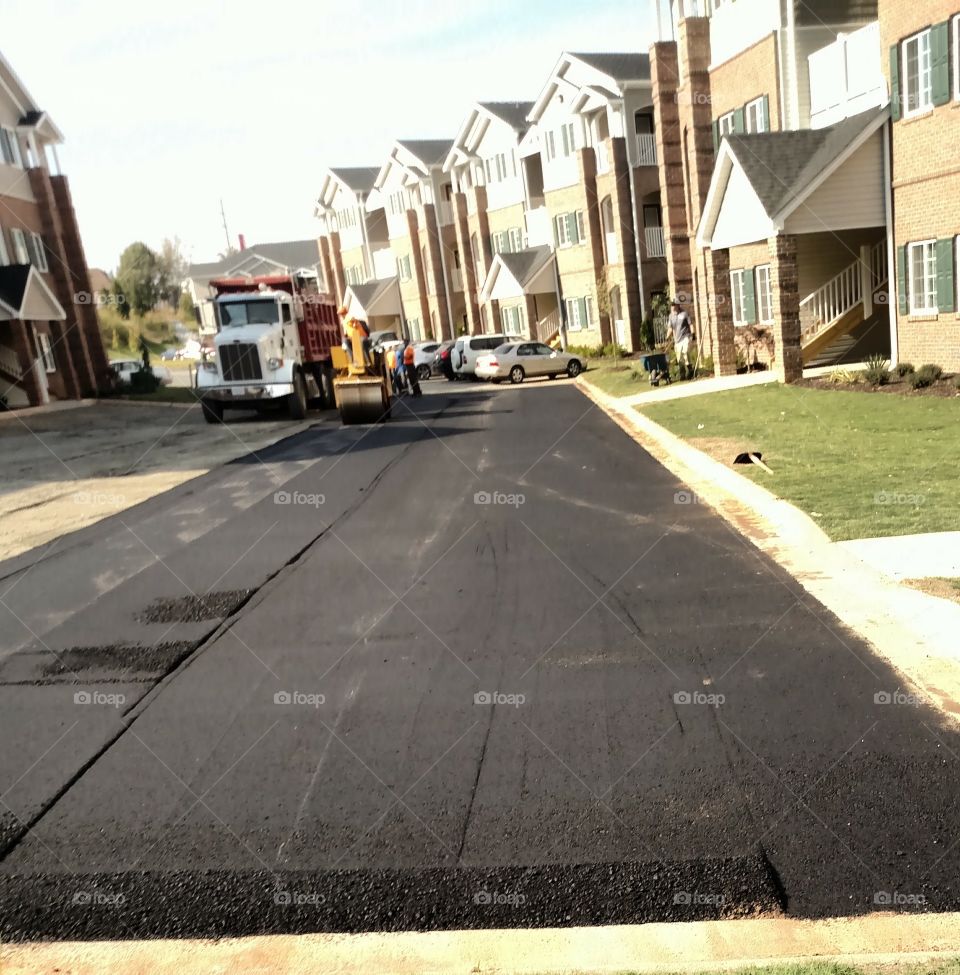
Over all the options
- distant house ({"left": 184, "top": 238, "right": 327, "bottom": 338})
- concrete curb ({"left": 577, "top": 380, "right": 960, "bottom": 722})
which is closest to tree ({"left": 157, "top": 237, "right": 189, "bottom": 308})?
distant house ({"left": 184, "top": 238, "right": 327, "bottom": 338})

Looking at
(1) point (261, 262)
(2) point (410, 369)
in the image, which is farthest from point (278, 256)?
(2) point (410, 369)

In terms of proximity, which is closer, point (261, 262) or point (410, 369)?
point (410, 369)

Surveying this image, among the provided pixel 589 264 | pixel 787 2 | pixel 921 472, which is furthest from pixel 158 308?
pixel 921 472

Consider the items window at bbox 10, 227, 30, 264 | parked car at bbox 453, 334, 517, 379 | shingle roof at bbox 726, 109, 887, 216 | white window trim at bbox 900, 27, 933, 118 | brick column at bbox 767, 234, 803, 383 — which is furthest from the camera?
parked car at bbox 453, 334, 517, 379

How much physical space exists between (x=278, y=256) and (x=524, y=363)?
70120mm

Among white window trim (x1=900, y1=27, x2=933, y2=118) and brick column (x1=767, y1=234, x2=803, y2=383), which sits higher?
white window trim (x1=900, y1=27, x2=933, y2=118)

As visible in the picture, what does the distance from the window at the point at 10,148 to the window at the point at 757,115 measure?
27759mm

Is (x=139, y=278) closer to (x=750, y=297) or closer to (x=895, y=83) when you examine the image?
(x=750, y=297)

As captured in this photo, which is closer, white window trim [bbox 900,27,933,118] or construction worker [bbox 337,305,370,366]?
A: white window trim [bbox 900,27,933,118]

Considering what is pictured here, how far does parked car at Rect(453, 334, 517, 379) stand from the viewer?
38906 millimetres

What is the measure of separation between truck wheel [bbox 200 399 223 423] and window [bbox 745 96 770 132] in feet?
57.7

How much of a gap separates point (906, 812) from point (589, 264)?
4138 centimetres

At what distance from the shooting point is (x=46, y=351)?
117 feet

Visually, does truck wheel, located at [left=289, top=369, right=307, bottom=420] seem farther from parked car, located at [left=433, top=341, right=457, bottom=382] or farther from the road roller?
parked car, located at [left=433, top=341, right=457, bottom=382]
